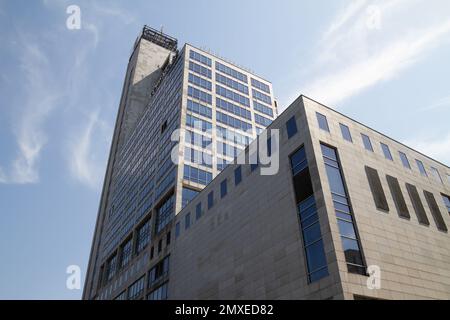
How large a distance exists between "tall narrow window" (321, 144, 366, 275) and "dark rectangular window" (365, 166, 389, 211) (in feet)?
10.8

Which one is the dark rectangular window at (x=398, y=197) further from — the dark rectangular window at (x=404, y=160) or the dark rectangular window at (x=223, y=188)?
the dark rectangular window at (x=223, y=188)

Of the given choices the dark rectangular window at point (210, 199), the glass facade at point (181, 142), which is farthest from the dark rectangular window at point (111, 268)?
the dark rectangular window at point (210, 199)

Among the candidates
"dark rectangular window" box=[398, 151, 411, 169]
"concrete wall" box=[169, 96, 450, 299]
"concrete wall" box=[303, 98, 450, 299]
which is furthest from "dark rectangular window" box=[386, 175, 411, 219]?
"dark rectangular window" box=[398, 151, 411, 169]

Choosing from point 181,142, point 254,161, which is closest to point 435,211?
point 254,161

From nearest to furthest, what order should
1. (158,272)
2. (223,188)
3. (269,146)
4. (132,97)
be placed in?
1. (269,146)
2. (223,188)
3. (158,272)
4. (132,97)

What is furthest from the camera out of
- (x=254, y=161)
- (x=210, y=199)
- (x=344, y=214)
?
(x=210, y=199)

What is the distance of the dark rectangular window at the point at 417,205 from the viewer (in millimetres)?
31278

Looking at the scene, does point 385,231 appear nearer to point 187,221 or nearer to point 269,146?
point 269,146

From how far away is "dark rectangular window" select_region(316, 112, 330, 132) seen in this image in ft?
99.2

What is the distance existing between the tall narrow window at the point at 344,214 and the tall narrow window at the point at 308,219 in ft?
4.98

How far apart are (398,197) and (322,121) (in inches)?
370

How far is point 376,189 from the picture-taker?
29359 mm

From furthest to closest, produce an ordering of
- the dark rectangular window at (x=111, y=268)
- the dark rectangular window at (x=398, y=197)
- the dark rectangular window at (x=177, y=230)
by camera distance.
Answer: the dark rectangular window at (x=111, y=268)
the dark rectangular window at (x=177, y=230)
the dark rectangular window at (x=398, y=197)

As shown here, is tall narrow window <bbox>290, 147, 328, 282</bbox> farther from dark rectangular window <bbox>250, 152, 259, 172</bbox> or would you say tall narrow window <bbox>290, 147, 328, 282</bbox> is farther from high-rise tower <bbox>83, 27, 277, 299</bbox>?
high-rise tower <bbox>83, 27, 277, 299</bbox>
